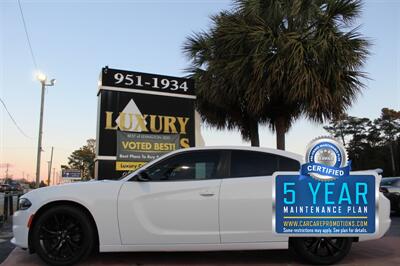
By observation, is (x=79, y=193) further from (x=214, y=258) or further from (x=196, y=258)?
(x=214, y=258)

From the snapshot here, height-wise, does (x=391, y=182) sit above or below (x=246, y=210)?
above

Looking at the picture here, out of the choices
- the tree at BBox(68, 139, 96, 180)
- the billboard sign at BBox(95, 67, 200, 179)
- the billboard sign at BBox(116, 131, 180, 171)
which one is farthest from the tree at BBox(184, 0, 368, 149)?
the tree at BBox(68, 139, 96, 180)

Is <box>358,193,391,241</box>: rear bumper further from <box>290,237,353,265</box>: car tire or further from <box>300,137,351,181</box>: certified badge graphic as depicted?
<box>300,137,351,181</box>: certified badge graphic

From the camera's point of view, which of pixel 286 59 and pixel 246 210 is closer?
pixel 246 210

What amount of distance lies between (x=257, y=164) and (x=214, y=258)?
4.77ft

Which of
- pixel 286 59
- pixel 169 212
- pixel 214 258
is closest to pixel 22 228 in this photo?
pixel 169 212

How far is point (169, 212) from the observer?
19.6 ft

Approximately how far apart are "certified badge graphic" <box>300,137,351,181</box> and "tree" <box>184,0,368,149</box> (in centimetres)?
729

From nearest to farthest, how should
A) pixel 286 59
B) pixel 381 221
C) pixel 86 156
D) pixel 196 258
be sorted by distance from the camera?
pixel 381 221, pixel 196 258, pixel 286 59, pixel 86 156

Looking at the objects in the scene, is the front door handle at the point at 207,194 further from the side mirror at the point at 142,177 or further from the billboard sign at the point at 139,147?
the billboard sign at the point at 139,147

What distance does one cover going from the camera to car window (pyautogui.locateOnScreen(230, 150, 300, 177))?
6.21 meters

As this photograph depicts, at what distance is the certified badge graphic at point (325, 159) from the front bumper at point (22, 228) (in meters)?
3.56

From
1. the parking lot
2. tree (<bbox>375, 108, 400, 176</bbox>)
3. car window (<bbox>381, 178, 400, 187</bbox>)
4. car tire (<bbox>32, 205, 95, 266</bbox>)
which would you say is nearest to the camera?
car tire (<bbox>32, 205, 95, 266</bbox>)

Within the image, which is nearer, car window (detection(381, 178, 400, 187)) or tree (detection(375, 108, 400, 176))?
car window (detection(381, 178, 400, 187))
